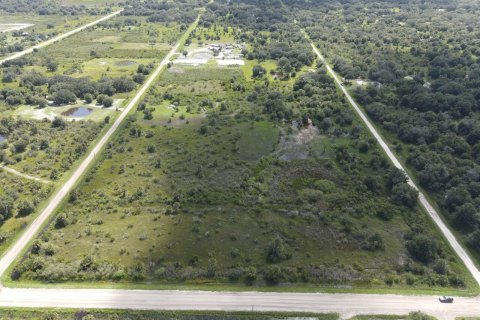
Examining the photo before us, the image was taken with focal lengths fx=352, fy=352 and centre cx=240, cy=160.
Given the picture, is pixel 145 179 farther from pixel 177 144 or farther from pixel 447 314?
pixel 447 314

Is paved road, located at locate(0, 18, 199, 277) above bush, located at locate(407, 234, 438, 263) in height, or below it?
below

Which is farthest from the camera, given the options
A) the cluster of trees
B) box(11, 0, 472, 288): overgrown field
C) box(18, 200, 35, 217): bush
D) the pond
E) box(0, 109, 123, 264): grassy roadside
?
the pond

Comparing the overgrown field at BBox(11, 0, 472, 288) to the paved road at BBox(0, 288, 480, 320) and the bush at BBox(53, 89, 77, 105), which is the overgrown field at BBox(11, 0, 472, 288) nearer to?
the paved road at BBox(0, 288, 480, 320)

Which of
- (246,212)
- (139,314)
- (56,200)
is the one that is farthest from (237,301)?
(56,200)

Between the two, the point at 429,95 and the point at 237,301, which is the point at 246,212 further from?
the point at 429,95

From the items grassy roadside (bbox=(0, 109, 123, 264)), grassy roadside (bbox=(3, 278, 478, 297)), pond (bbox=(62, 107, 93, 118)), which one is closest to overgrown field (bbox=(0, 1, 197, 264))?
pond (bbox=(62, 107, 93, 118))

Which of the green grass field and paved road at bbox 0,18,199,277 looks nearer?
the green grass field

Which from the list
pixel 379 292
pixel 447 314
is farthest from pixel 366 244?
pixel 447 314
